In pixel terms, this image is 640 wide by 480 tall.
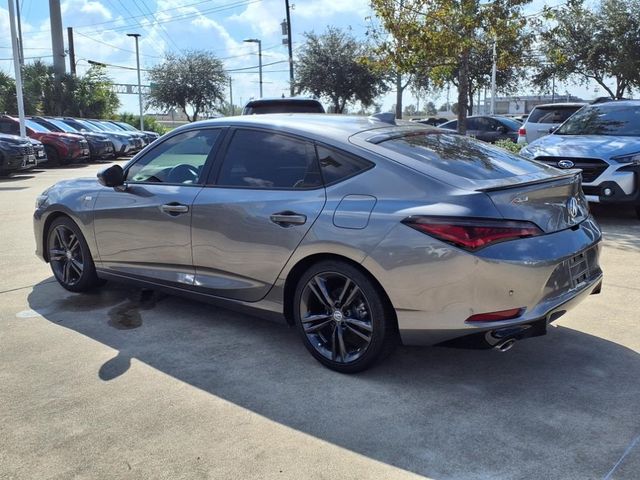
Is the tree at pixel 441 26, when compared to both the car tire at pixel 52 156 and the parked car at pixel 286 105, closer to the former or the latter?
the parked car at pixel 286 105

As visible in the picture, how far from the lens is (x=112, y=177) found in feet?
15.7

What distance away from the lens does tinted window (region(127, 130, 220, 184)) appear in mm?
4500

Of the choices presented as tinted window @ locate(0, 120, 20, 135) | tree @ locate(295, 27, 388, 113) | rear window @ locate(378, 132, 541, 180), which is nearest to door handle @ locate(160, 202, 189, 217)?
rear window @ locate(378, 132, 541, 180)

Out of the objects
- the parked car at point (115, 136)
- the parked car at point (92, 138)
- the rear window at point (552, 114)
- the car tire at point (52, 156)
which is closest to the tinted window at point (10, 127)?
the car tire at point (52, 156)

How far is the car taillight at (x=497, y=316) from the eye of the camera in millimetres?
3217

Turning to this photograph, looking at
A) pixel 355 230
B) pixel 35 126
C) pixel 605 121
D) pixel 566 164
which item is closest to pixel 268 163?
pixel 355 230

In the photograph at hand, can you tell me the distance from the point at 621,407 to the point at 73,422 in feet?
9.53

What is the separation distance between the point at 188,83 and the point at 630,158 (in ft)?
131

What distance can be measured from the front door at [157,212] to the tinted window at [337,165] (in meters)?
1.01

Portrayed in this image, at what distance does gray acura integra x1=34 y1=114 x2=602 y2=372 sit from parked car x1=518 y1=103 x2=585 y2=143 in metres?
10.4

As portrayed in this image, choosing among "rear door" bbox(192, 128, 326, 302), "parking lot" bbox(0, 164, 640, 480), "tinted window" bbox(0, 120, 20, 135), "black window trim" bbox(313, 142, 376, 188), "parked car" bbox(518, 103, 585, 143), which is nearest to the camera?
"parking lot" bbox(0, 164, 640, 480)

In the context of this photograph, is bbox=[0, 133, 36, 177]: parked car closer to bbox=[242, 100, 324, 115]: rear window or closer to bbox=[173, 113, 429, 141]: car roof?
bbox=[242, 100, 324, 115]: rear window

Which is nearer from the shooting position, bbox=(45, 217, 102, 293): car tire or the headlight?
bbox=(45, 217, 102, 293): car tire

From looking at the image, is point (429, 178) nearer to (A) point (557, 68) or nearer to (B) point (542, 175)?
(B) point (542, 175)
